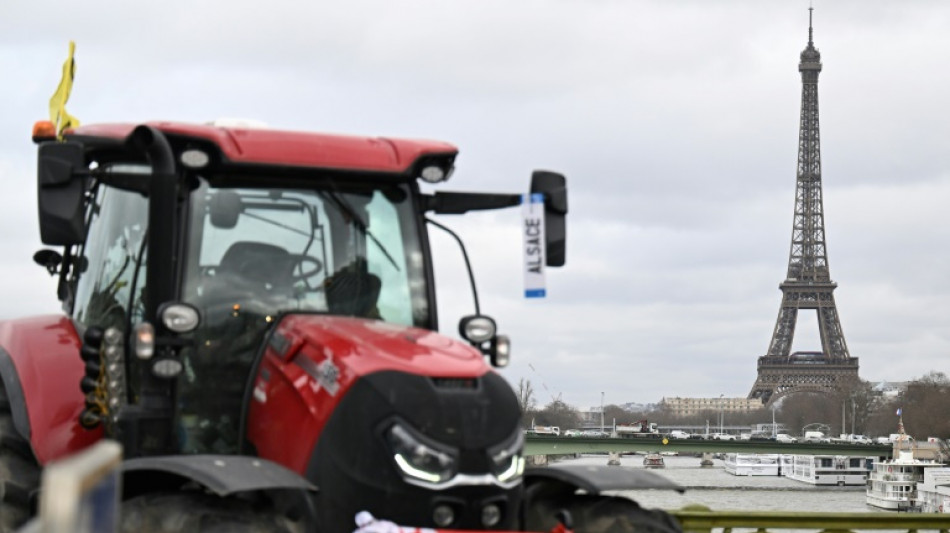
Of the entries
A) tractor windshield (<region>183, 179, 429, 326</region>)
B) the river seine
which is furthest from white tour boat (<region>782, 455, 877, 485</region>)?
tractor windshield (<region>183, 179, 429, 326</region>)

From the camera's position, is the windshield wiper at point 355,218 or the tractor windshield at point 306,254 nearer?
the tractor windshield at point 306,254

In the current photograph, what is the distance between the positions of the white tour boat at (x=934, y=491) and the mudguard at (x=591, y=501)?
201ft

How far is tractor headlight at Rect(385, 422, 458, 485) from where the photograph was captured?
548cm

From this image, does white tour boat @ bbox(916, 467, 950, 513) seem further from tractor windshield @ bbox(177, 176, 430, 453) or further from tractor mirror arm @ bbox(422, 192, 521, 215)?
tractor windshield @ bbox(177, 176, 430, 453)

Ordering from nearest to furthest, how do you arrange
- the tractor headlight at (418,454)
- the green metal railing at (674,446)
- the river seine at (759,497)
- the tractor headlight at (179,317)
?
the tractor headlight at (418,454) → the tractor headlight at (179,317) → the river seine at (759,497) → the green metal railing at (674,446)

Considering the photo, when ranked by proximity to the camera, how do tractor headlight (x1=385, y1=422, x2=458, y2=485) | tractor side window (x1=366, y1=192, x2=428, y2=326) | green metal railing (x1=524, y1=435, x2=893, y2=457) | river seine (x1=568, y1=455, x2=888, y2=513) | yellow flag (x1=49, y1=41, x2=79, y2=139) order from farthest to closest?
green metal railing (x1=524, y1=435, x2=893, y2=457) < river seine (x1=568, y1=455, x2=888, y2=513) < yellow flag (x1=49, y1=41, x2=79, y2=139) < tractor side window (x1=366, y1=192, x2=428, y2=326) < tractor headlight (x1=385, y1=422, x2=458, y2=485)

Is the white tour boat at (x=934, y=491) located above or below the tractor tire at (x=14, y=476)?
below

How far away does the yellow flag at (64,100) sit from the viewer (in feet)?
25.5

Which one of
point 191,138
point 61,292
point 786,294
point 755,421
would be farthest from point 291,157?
point 755,421

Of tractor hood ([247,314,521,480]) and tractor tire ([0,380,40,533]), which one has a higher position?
tractor hood ([247,314,521,480])

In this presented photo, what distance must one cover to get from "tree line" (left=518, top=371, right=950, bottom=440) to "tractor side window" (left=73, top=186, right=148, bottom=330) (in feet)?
308

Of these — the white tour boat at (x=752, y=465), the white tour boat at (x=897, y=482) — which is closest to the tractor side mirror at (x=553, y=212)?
the white tour boat at (x=897, y=482)

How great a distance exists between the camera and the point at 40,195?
5746 millimetres

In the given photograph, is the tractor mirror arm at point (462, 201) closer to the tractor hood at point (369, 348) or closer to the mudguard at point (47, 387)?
the tractor hood at point (369, 348)
